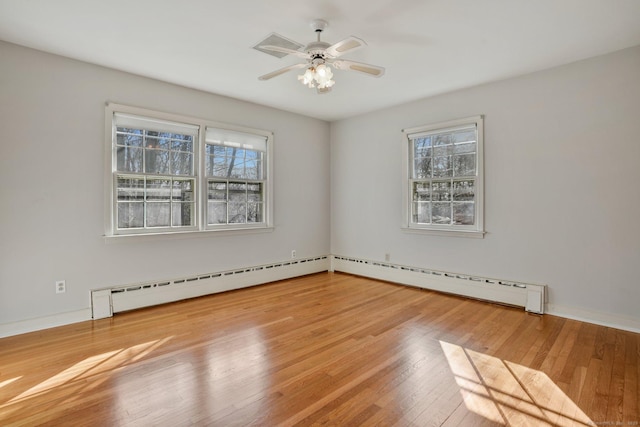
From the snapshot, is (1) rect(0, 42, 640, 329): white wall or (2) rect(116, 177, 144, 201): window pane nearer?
(1) rect(0, 42, 640, 329): white wall

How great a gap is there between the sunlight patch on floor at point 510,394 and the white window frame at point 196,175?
3228mm

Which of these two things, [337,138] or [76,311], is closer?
[76,311]

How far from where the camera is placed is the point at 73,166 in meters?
3.31

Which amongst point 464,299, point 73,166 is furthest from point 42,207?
point 464,299

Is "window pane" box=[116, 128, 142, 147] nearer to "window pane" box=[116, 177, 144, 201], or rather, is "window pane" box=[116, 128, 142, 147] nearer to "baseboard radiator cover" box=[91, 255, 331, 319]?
"window pane" box=[116, 177, 144, 201]

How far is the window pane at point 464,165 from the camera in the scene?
4.21m

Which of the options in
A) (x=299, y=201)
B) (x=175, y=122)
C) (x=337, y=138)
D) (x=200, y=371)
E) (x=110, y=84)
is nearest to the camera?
(x=200, y=371)

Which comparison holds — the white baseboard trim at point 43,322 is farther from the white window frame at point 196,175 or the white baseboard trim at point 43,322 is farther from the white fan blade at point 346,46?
the white fan blade at point 346,46

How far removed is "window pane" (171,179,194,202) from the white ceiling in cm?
124

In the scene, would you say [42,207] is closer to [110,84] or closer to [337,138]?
[110,84]

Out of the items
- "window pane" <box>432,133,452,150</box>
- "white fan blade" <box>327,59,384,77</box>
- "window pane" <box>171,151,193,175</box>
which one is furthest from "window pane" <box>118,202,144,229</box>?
"window pane" <box>432,133,452,150</box>

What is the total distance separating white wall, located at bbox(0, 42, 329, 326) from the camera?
3.00 m

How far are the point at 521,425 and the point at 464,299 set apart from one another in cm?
246

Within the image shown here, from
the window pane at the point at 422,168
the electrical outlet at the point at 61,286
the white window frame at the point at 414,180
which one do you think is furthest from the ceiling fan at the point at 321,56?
the electrical outlet at the point at 61,286
